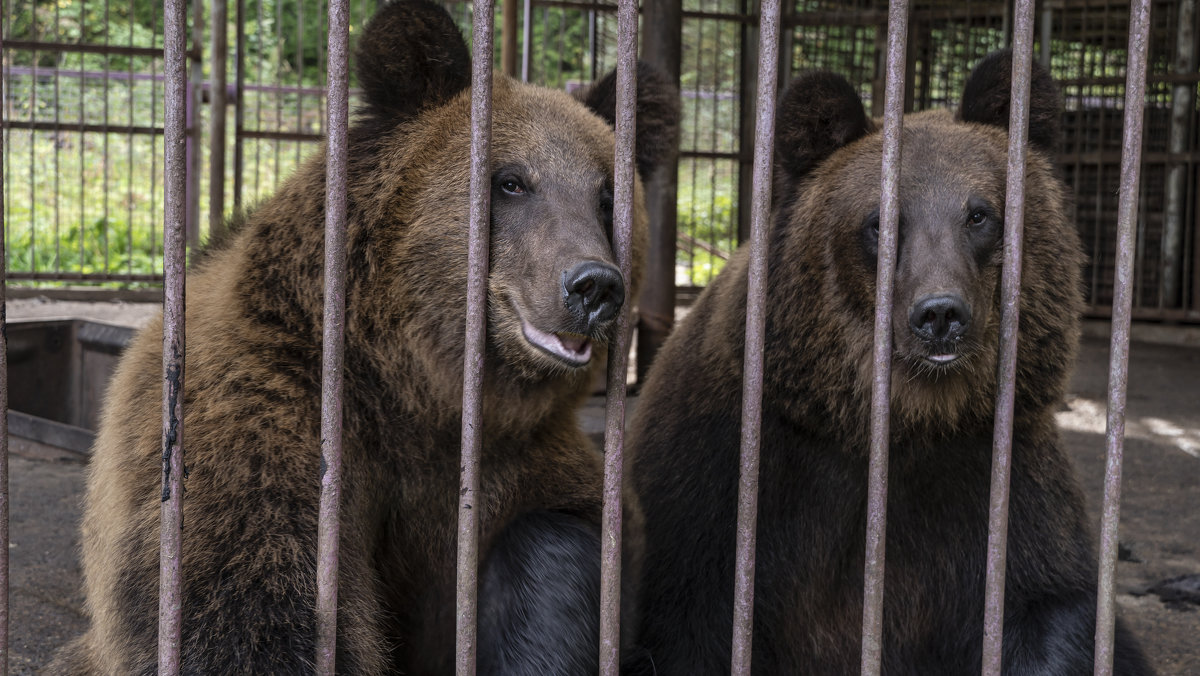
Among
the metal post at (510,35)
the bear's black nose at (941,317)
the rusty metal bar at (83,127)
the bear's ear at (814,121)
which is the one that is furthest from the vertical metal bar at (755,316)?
the rusty metal bar at (83,127)

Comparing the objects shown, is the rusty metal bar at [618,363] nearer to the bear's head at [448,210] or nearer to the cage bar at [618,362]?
the cage bar at [618,362]

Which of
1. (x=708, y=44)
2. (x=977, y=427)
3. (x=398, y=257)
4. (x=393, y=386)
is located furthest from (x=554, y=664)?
(x=708, y=44)

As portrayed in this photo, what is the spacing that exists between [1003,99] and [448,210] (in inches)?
73.5

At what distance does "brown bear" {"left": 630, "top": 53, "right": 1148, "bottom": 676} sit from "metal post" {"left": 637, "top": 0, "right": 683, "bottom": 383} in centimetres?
413

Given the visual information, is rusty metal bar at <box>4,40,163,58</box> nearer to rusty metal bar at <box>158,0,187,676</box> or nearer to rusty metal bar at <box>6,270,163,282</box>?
rusty metal bar at <box>6,270,163,282</box>

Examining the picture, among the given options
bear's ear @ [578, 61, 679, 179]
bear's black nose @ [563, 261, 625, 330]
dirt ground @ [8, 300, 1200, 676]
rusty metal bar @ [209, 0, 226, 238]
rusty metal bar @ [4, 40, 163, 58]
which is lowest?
dirt ground @ [8, 300, 1200, 676]

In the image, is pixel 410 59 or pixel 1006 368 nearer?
pixel 1006 368

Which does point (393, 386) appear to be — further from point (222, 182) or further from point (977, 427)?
point (222, 182)

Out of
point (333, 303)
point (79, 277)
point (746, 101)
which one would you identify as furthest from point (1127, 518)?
point (79, 277)

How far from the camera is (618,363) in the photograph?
264 centimetres

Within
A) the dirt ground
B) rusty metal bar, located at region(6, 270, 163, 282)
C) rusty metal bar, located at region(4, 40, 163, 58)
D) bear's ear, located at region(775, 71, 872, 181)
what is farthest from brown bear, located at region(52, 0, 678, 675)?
rusty metal bar, located at region(6, 270, 163, 282)

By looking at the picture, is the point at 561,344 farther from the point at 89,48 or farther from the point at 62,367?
the point at 89,48

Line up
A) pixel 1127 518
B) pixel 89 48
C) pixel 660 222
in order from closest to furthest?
pixel 1127 518, pixel 660 222, pixel 89 48

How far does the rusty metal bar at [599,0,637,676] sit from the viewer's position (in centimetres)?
250
